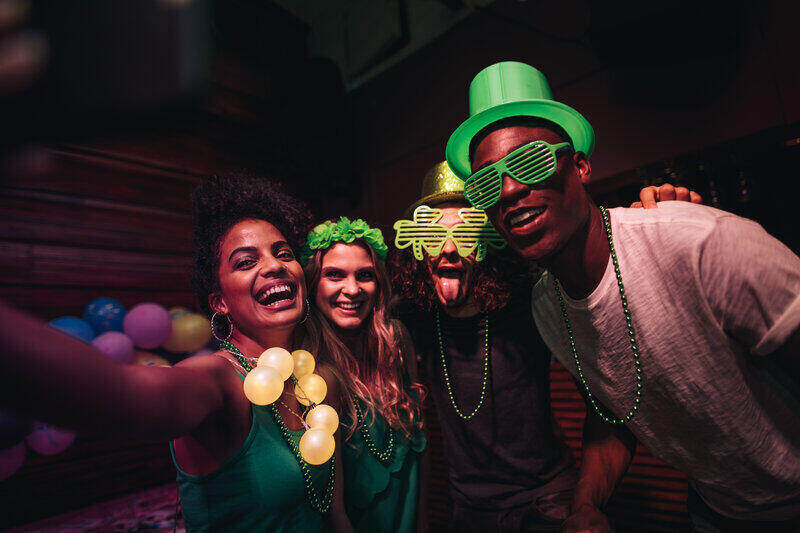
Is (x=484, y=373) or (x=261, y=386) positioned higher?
(x=261, y=386)

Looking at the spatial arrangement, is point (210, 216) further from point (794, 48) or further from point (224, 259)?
point (794, 48)

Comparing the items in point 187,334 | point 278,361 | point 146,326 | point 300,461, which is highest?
point 146,326

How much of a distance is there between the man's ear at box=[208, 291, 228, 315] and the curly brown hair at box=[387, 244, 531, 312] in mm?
1015

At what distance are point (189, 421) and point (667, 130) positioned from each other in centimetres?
432

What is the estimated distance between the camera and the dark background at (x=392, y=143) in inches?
115

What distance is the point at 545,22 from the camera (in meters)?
4.21

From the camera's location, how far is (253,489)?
50.7 inches

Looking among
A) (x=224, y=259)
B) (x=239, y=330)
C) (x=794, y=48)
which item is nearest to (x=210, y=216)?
(x=224, y=259)

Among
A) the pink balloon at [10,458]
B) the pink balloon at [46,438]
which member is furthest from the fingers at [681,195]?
the pink balloon at [10,458]

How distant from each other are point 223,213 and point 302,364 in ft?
2.52

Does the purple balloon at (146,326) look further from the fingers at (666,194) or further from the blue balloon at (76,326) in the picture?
the fingers at (666,194)

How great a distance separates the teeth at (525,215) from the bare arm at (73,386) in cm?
122

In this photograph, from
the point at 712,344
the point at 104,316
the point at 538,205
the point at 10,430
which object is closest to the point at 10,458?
the point at 10,430

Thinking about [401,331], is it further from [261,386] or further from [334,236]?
[261,386]
